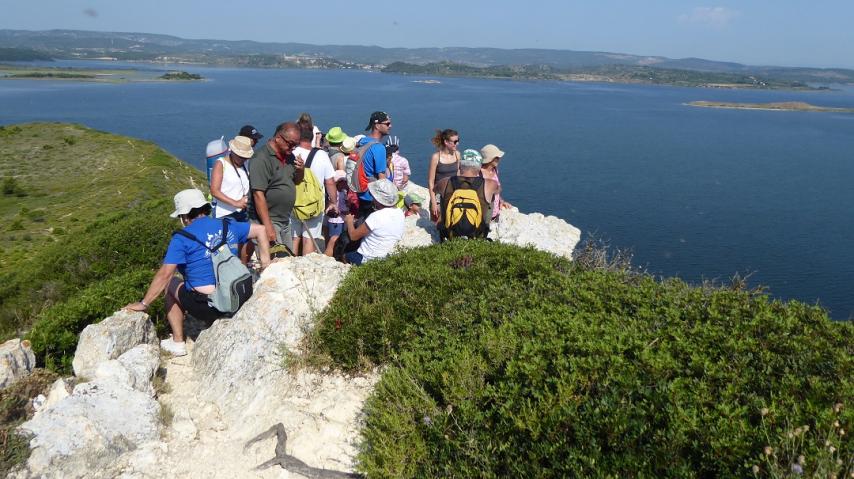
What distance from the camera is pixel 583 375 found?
4.15 meters

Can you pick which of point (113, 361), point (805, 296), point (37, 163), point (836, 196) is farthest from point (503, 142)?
point (113, 361)

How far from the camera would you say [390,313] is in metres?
5.81

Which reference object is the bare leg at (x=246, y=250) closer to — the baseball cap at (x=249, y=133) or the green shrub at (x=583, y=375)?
the baseball cap at (x=249, y=133)

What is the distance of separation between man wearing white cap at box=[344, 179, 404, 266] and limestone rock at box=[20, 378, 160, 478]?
301 centimetres

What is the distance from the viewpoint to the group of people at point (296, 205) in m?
5.95

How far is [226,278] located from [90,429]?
180 cm

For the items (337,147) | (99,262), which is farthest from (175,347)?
(99,262)

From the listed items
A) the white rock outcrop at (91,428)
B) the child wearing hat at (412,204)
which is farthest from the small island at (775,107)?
the white rock outcrop at (91,428)

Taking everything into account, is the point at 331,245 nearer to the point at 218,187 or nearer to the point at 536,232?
the point at 218,187

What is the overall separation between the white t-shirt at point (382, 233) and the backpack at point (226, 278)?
1696 millimetres

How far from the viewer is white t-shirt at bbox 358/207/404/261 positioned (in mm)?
7219

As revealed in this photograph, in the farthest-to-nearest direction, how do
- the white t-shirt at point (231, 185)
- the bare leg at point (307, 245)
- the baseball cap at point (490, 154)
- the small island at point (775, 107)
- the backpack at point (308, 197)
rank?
the small island at point (775, 107) → the baseball cap at point (490, 154) → the bare leg at point (307, 245) → the backpack at point (308, 197) → the white t-shirt at point (231, 185)

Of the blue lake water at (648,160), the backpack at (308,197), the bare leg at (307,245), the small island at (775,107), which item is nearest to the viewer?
the backpack at (308,197)

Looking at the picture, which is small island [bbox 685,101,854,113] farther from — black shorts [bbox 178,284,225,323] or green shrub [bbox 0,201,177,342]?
black shorts [bbox 178,284,225,323]
